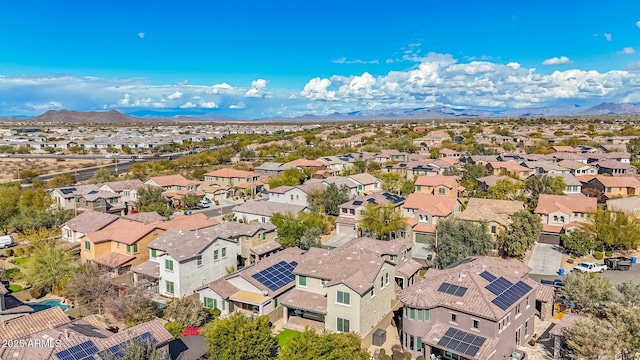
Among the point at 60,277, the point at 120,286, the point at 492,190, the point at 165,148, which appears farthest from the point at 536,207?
the point at 165,148

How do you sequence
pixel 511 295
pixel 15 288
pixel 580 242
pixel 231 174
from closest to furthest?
pixel 511 295, pixel 15 288, pixel 580 242, pixel 231 174

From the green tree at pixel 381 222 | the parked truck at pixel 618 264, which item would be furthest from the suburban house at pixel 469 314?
the green tree at pixel 381 222

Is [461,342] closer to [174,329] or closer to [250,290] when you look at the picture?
[250,290]

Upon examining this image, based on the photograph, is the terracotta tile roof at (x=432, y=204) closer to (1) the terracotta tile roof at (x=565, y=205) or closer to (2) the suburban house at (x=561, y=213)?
(1) the terracotta tile roof at (x=565, y=205)

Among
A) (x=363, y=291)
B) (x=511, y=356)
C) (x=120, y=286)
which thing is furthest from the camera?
(x=120, y=286)

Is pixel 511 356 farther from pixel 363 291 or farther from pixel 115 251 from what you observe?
pixel 115 251

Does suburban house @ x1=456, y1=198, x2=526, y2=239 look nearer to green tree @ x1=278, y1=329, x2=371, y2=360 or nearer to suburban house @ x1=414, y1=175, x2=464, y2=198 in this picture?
suburban house @ x1=414, y1=175, x2=464, y2=198

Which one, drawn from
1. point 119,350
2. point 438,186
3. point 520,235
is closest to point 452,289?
point 119,350
